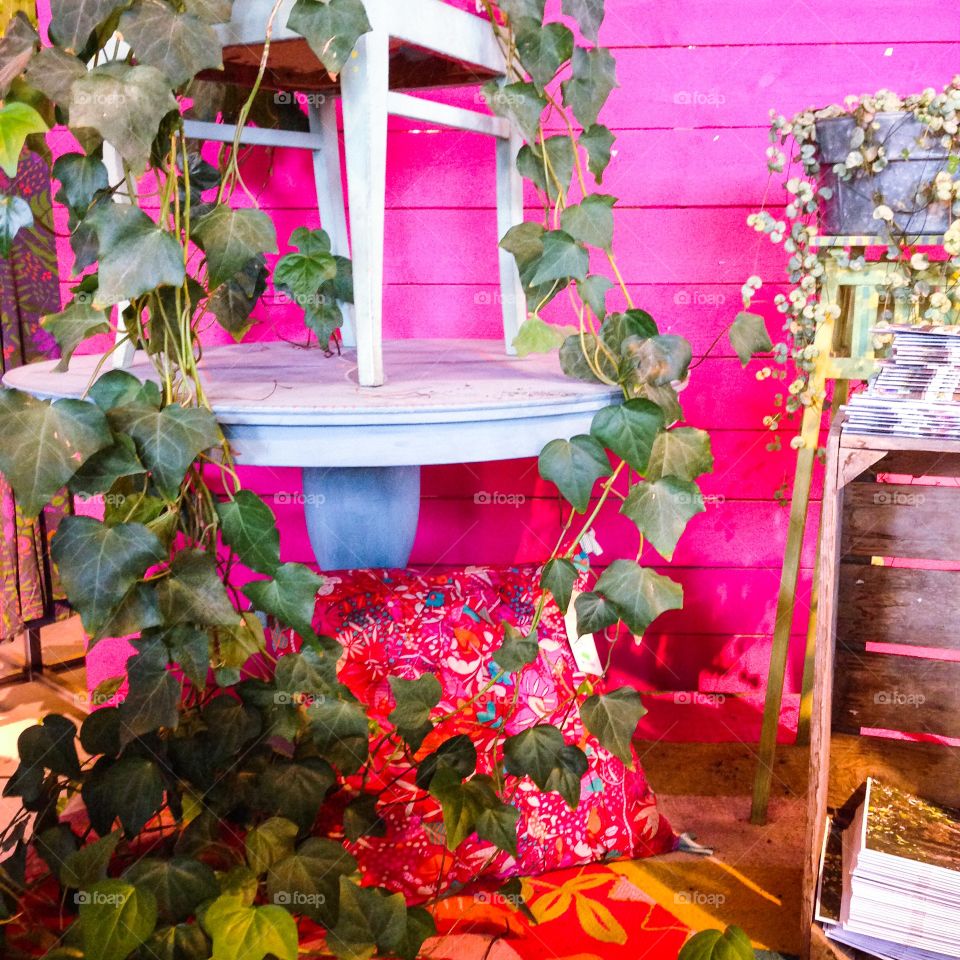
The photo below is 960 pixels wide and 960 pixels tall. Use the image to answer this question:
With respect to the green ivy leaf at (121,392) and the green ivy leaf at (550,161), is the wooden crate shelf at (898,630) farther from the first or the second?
the green ivy leaf at (121,392)

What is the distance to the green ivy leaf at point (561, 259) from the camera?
3.29 feet

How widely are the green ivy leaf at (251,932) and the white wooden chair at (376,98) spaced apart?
0.57m

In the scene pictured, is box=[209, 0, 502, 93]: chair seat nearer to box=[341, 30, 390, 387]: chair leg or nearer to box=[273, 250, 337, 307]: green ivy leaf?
box=[341, 30, 390, 387]: chair leg

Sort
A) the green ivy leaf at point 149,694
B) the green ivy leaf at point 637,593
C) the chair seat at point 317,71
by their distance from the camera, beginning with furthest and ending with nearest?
1. the chair seat at point 317,71
2. the green ivy leaf at point 637,593
3. the green ivy leaf at point 149,694

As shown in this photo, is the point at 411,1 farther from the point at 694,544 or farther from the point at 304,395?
the point at 694,544

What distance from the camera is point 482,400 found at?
0.92m

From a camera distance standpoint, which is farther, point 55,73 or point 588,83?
point 588,83

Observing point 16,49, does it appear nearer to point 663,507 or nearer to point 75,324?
point 75,324

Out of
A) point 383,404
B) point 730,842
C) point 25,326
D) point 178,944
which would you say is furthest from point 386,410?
point 25,326

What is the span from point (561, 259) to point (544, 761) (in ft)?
1.94

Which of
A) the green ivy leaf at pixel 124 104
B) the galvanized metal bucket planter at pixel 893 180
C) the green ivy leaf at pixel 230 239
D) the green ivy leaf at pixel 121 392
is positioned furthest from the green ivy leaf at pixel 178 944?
the galvanized metal bucket planter at pixel 893 180

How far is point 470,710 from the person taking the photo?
4.28 feet

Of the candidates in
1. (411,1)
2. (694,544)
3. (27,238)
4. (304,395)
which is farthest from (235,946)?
(27,238)

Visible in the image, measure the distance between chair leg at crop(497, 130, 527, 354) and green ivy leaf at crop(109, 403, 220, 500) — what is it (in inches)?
22.4
